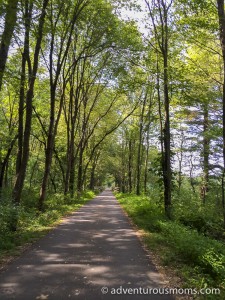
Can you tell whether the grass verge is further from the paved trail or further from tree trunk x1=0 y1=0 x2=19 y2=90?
tree trunk x1=0 y1=0 x2=19 y2=90

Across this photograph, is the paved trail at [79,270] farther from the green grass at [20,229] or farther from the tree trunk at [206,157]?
the tree trunk at [206,157]

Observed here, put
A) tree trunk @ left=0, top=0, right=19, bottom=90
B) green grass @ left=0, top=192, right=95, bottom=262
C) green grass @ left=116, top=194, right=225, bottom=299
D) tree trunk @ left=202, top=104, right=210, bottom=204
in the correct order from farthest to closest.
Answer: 1. tree trunk @ left=202, top=104, right=210, bottom=204
2. green grass @ left=0, top=192, right=95, bottom=262
3. tree trunk @ left=0, top=0, right=19, bottom=90
4. green grass @ left=116, top=194, right=225, bottom=299

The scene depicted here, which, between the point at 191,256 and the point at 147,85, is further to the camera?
the point at 147,85

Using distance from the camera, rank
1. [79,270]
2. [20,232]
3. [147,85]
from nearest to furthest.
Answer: [79,270], [20,232], [147,85]

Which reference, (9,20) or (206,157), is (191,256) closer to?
(9,20)

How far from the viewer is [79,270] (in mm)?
6297

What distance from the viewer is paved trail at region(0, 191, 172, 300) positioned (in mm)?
5109

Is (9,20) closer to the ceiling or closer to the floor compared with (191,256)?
closer to the ceiling

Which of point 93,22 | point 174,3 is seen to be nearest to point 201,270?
point 174,3

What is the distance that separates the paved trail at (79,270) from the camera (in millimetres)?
5109

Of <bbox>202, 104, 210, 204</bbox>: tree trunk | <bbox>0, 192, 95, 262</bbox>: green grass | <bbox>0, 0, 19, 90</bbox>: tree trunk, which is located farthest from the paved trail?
<bbox>202, 104, 210, 204</bbox>: tree trunk

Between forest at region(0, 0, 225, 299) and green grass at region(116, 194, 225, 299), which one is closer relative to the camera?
green grass at region(116, 194, 225, 299)

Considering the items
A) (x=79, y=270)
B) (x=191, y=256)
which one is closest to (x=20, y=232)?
(x=79, y=270)

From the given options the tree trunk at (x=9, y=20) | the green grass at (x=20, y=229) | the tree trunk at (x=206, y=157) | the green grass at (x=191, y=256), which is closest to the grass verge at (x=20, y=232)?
the green grass at (x=20, y=229)
